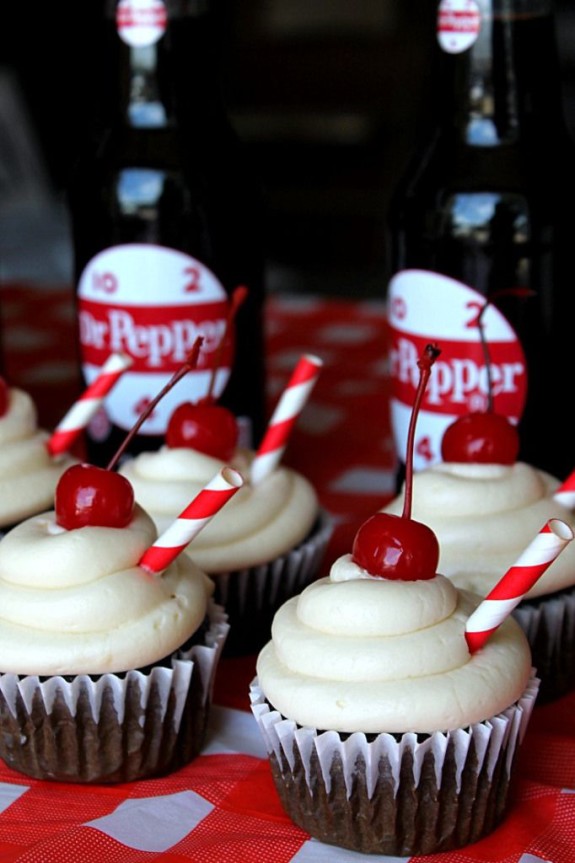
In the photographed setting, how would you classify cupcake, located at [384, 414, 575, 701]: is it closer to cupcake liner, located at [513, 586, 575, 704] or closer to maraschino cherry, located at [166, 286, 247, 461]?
cupcake liner, located at [513, 586, 575, 704]

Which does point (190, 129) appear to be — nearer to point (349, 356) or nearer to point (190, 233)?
point (190, 233)

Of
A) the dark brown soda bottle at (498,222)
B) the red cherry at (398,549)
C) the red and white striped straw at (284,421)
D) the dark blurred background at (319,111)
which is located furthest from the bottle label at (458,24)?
the dark blurred background at (319,111)

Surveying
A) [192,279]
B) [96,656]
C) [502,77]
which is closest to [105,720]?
[96,656]

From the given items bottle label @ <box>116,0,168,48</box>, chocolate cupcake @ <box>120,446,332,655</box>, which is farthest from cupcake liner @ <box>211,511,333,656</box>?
bottle label @ <box>116,0,168,48</box>

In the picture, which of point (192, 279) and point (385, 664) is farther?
point (192, 279)

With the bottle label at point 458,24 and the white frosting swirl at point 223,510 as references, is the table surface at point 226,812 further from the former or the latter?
the bottle label at point 458,24

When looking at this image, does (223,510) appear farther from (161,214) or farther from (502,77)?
(502,77)
